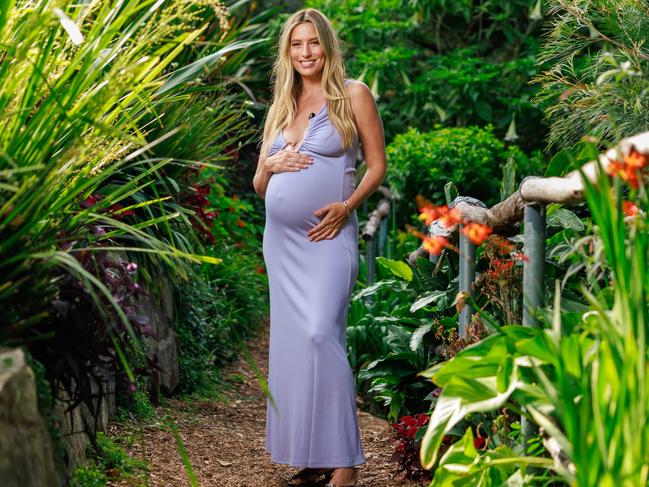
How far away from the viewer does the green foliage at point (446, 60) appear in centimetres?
832

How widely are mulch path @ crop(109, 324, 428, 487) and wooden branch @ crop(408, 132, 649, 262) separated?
3.61ft

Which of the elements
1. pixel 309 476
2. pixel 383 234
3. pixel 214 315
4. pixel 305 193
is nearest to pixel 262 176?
pixel 305 193

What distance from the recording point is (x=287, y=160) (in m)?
3.64

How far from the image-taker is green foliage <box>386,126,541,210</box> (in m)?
7.49

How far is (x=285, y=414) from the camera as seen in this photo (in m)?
3.61

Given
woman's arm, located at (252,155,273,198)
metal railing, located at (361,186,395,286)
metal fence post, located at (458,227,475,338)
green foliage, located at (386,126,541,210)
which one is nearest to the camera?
metal fence post, located at (458,227,475,338)

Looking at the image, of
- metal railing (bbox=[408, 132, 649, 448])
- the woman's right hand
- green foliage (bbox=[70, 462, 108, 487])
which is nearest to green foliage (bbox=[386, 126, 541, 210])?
the woman's right hand

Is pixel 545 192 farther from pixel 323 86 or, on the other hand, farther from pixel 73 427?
pixel 73 427

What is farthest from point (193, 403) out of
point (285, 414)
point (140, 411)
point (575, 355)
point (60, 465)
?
point (575, 355)

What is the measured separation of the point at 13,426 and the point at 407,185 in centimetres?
589

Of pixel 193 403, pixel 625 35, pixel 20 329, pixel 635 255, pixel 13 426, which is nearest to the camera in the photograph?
pixel 635 255

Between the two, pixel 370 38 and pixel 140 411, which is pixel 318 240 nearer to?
pixel 140 411

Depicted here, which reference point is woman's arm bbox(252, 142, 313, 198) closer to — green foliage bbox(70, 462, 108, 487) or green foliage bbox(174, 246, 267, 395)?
green foliage bbox(174, 246, 267, 395)

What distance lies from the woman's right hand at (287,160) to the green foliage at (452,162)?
3.86 meters
